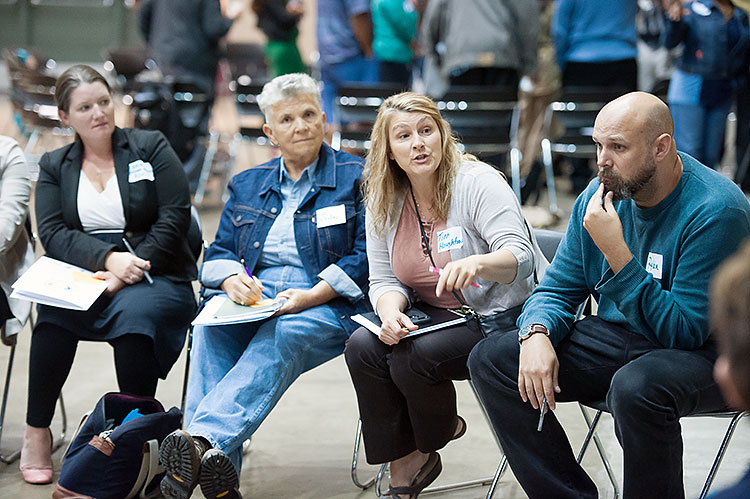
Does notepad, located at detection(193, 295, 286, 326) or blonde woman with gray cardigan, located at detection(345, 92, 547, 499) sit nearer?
blonde woman with gray cardigan, located at detection(345, 92, 547, 499)

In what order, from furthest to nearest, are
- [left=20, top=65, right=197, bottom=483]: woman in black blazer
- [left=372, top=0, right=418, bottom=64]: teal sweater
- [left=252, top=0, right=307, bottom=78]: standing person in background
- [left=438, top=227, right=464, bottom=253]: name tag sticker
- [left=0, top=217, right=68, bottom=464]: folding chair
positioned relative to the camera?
[left=252, top=0, right=307, bottom=78]: standing person in background
[left=372, top=0, right=418, bottom=64]: teal sweater
[left=0, top=217, right=68, bottom=464]: folding chair
[left=20, top=65, right=197, bottom=483]: woman in black blazer
[left=438, top=227, right=464, bottom=253]: name tag sticker

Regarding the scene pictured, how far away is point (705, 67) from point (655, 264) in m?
3.89

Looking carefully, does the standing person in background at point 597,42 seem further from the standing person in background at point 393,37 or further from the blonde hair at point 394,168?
the blonde hair at point 394,168

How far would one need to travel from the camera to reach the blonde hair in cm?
262

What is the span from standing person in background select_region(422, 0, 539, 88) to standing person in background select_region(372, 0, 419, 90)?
42cm

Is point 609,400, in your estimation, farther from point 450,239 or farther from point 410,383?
point 450,239

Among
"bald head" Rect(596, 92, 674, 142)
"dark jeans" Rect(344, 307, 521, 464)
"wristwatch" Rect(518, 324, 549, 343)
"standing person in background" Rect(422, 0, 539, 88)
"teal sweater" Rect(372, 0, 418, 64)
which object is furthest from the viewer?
"teal sweater" Rect(372, 0, 418, 64)

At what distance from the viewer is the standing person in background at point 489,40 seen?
19.0 feet

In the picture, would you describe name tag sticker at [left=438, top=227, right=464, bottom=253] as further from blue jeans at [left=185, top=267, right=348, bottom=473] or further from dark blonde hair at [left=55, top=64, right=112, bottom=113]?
dark blonde hair at [left=55, top=64, right=112, bottom=113]

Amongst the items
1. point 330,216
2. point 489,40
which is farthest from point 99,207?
point 489,40

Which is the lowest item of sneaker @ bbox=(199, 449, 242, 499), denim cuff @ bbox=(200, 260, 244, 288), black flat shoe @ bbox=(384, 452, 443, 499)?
black flat shoe @ bbox=(384, 452, 443, 499)

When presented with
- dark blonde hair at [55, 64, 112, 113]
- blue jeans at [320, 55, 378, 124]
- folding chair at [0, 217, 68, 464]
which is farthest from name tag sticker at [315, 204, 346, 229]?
blue jeans at [320, 55, 378, 124]

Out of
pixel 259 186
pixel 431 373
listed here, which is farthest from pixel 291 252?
pixel 431 373

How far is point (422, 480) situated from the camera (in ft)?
8.80
